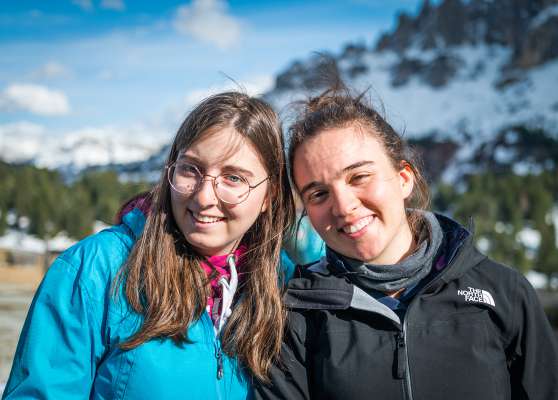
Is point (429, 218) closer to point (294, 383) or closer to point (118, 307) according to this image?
point (294, 383)

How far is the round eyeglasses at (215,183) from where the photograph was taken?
2426 millimetres

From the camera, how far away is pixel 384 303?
2.52m

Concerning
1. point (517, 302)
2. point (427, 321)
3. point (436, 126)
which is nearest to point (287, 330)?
point (427, 321)

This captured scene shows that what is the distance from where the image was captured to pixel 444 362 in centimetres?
231

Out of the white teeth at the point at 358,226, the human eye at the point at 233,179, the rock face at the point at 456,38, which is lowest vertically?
the white teeth at the point at 358,226

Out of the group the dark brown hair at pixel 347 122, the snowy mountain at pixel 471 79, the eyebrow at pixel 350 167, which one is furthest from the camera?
the snowy mountain at pixel 471 79

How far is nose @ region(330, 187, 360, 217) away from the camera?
2.44 meters

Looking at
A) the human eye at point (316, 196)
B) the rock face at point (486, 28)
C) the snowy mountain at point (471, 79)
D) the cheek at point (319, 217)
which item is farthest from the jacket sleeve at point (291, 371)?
the rock face at point (486, 28)

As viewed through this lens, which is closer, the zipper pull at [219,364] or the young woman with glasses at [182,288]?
the young woman with glasses at [182,288]

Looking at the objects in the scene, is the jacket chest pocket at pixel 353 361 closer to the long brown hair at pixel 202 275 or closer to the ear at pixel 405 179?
the long brown hair at pixel 202 275

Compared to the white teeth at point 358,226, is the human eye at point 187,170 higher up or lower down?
higher up

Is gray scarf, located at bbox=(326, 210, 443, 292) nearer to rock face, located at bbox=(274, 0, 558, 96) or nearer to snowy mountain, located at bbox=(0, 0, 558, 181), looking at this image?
snowy mountain, located at bbox=(0, 0, 558, 181)

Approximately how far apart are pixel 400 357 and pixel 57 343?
136 centimetres

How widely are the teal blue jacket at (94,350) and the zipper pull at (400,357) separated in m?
0.71
